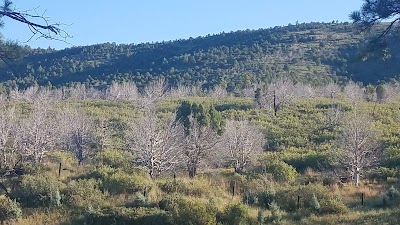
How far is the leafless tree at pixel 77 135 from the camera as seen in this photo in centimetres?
3609

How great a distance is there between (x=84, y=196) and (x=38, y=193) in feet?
5.92

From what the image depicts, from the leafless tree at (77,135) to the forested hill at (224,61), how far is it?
43754 millimetres

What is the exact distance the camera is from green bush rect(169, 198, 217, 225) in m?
12.0

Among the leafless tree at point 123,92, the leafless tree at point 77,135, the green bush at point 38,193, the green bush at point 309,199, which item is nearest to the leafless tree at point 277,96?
the leafless tree at point 123,92

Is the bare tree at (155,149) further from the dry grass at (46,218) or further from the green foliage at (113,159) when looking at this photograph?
the dry grass at (46,218)

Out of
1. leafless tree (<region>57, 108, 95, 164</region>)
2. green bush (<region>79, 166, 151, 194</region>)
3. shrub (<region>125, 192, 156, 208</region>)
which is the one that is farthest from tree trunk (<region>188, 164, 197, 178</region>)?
Answer: shrub (<region>125, 192, 156, 208</region>)

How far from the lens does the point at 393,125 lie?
47562 millimetres

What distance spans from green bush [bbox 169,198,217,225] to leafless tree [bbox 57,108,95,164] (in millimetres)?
23109

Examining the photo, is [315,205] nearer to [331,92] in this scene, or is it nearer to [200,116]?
[200,116]

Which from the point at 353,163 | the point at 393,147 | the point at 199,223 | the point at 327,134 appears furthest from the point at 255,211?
the point at 327,134

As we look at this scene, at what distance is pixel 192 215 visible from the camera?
39.7 feet

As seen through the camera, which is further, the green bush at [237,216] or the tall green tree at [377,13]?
the green bush at [237,216]

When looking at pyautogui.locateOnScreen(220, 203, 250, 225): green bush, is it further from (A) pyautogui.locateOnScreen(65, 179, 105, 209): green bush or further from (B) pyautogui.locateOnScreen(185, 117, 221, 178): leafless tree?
(B) pyautogui.locateOnScreen(185, 117, 221, 178): leafless tree

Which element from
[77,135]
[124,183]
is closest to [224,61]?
[77,135]
